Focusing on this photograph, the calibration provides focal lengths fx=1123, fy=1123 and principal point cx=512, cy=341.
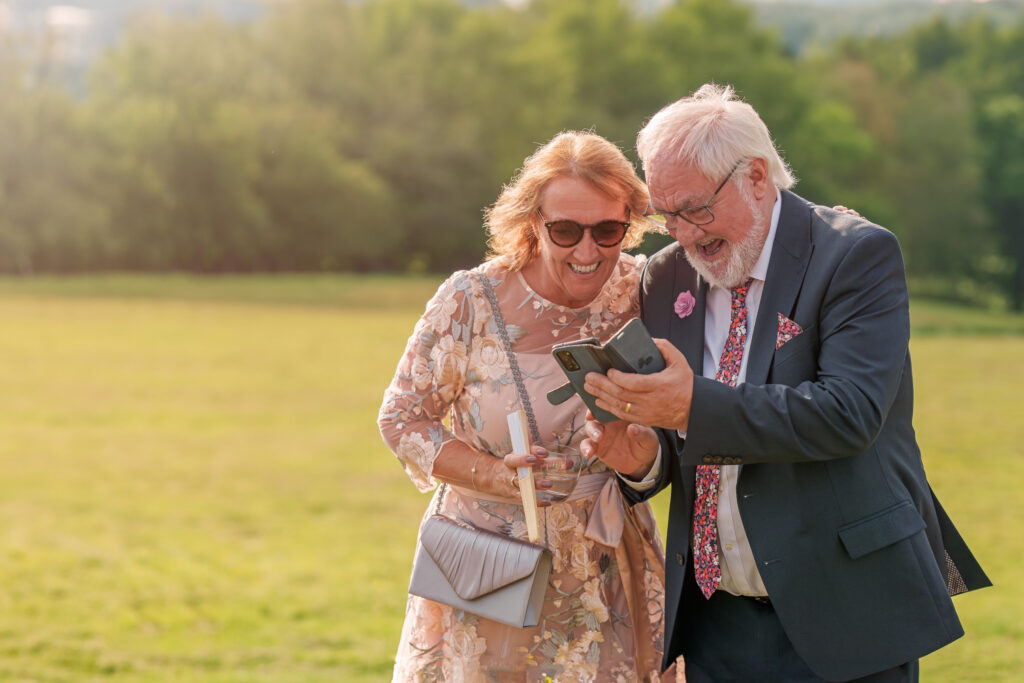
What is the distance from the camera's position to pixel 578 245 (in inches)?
127

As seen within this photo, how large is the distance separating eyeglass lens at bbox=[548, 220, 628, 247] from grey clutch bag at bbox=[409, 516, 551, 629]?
34.9 inches

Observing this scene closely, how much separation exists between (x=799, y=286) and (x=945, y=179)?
6442 cm

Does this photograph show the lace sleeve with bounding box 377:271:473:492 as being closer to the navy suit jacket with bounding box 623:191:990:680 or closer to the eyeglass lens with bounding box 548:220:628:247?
the eyeglass lens with bounding box 548:220:628:247

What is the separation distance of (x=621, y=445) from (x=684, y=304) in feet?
1.42

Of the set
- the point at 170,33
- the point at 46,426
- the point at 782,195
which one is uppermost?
the point at 170,33

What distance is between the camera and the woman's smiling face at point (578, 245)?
3.22 meters

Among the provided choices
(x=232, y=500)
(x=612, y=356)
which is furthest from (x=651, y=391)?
(x=232, y=500)

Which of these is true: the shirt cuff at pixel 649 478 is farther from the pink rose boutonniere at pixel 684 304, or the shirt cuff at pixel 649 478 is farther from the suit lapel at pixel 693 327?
the pink rose boutonniere at pixel 684 304

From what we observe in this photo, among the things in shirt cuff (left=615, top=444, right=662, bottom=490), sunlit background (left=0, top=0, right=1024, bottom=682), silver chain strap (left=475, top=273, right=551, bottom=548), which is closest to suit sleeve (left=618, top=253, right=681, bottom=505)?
shirt cuff (left=615, top=444, right=662, bottom=490)

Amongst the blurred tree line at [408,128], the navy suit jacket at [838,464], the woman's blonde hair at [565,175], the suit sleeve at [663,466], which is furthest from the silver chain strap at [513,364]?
the blurred tree line at [408,128]

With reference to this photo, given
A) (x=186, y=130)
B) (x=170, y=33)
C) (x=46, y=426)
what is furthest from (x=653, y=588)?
(x=170, y=33)

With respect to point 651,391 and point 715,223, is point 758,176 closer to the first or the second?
point 715,223

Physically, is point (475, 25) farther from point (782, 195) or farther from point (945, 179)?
point (782, 195)

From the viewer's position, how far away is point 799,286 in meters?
2.85
